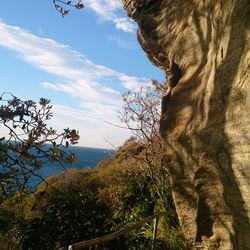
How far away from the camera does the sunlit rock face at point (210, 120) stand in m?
5.20

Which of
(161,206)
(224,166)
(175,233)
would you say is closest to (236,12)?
(224,166)

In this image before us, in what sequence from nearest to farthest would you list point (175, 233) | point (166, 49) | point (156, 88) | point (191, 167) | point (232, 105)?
point (232, 105)
point (191, 167)
point (166, 49)
point (175, 233)
point (156, 88)

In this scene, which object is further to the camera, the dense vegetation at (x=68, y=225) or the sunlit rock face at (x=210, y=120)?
the dense vegetation at (x=68, y=225)

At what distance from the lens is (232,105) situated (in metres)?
5.26

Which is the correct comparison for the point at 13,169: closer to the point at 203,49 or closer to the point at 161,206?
the point at 203,49

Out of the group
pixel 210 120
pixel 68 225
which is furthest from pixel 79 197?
pixel 210 120

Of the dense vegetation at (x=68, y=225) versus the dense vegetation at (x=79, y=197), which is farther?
the dense vegetation at (x=68, y=225)

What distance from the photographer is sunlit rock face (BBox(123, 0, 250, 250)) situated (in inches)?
205

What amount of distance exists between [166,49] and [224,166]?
3.04 m

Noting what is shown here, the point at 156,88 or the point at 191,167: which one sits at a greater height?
the point at 156,88

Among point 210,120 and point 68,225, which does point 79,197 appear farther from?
point 210,120

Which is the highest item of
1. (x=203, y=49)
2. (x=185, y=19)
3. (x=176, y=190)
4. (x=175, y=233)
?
(x=185, y=19)

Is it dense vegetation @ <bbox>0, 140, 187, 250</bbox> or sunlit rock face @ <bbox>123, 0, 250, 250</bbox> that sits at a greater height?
sunlit rock face @ <bbox>123, 0, 250, 250</bbox>

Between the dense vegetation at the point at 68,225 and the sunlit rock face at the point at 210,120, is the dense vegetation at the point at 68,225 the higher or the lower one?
the lower one
